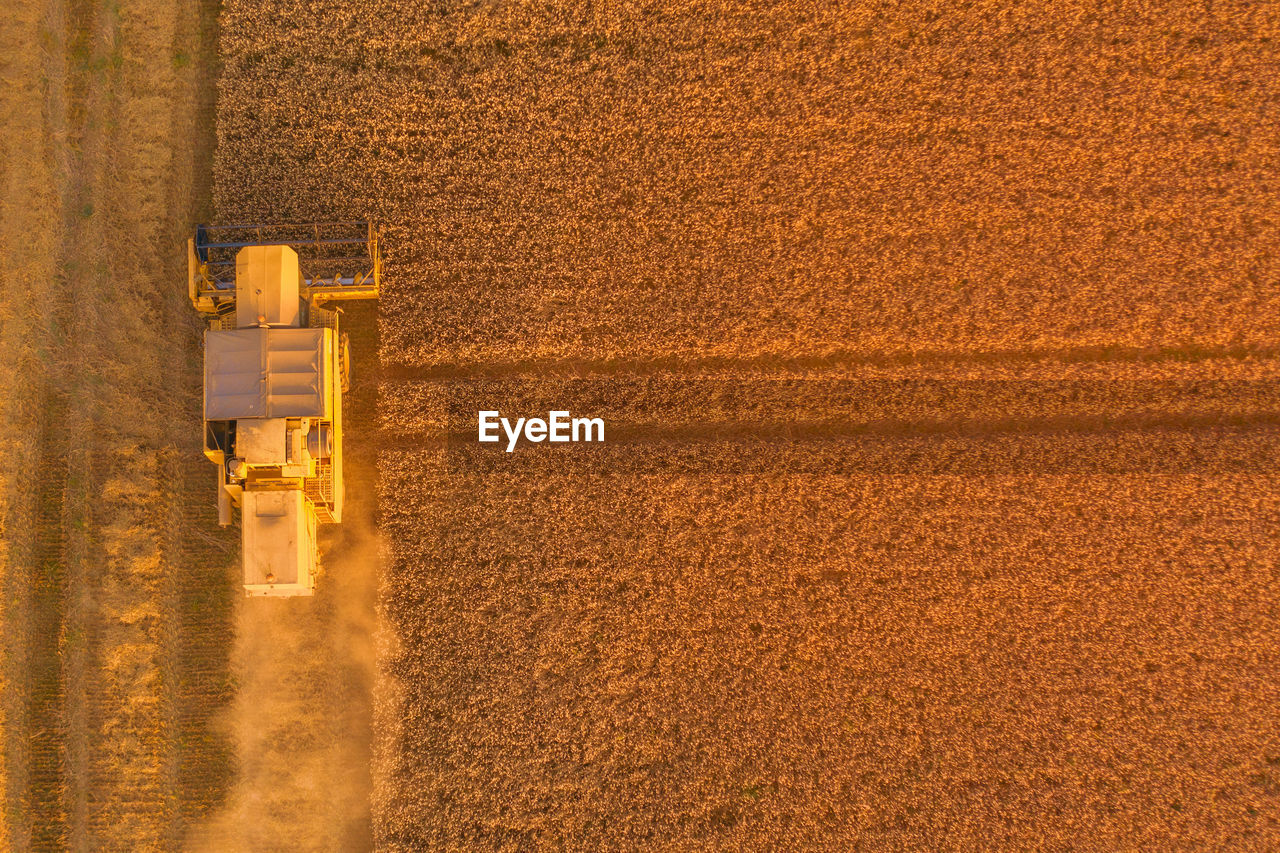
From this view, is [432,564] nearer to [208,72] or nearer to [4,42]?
[208,72]

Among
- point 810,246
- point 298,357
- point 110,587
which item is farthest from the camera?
point 810,246

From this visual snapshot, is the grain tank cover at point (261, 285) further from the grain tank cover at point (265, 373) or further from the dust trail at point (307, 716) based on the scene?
the dust trail at point (307, 716)

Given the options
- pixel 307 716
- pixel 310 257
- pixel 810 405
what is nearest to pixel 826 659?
pixel 810 405

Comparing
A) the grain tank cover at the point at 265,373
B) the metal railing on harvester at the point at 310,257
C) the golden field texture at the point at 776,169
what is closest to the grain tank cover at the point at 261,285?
the grain tank cover at the point at 265,373

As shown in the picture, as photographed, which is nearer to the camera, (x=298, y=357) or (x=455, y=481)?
(x=298, y=357)

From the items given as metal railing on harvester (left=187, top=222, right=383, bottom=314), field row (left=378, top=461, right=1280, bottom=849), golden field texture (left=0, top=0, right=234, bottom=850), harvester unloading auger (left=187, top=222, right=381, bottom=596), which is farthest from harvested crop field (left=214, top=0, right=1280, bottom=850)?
golden field texture (left=0, top=0, right=234, bottom=850)

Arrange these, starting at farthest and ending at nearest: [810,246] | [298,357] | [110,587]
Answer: [810,246] → [110,587] → [298,357]

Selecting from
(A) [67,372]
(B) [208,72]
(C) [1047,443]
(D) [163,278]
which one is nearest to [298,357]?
(D) [163,278]
